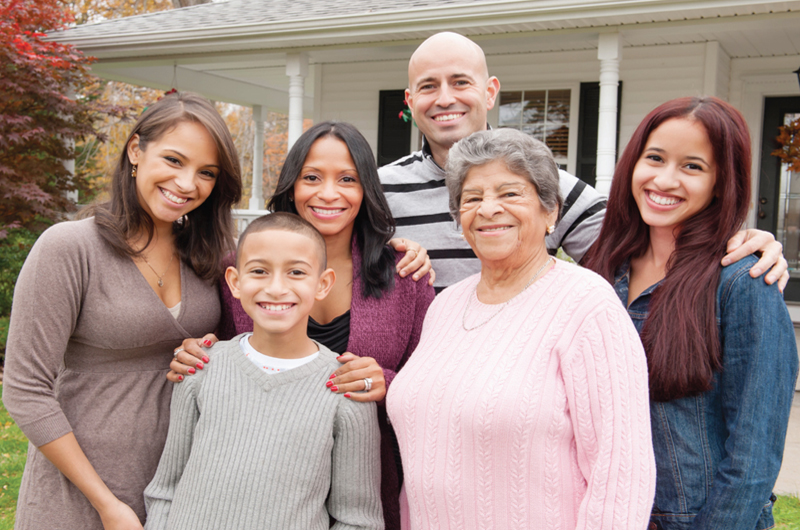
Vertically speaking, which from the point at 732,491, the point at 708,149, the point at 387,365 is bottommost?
the point at 732,491

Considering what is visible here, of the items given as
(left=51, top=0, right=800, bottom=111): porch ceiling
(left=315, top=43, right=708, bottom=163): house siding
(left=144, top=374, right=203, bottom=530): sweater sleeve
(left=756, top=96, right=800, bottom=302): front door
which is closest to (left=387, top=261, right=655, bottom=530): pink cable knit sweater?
(left=144, top=374, right=203, bottom=530): sweater sleeve

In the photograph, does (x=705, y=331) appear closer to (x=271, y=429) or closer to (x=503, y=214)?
(x=503, y=214)

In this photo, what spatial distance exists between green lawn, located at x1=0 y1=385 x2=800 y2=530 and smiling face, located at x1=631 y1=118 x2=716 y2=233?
2.67m

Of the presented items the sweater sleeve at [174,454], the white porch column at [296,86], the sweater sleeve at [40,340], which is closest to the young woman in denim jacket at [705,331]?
the sweater sleeve at [174,454]

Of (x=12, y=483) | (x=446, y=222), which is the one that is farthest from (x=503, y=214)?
(x=12, y=483)

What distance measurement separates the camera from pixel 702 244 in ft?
6.00

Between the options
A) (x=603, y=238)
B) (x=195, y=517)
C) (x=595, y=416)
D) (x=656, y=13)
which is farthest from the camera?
(x=656, y=13)

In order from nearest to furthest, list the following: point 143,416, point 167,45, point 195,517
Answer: point 195,517, point 143,416, point 167,45

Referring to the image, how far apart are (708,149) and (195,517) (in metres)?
1.74

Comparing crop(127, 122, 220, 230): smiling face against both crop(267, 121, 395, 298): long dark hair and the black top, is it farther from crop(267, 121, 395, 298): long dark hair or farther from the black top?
the black top

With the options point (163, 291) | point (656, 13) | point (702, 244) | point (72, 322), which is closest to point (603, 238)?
point (702, 244)

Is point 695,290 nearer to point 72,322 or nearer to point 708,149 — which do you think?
point 708,149

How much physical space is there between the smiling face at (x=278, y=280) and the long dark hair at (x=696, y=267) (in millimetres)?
957

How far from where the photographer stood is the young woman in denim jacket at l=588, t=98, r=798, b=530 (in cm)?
161
